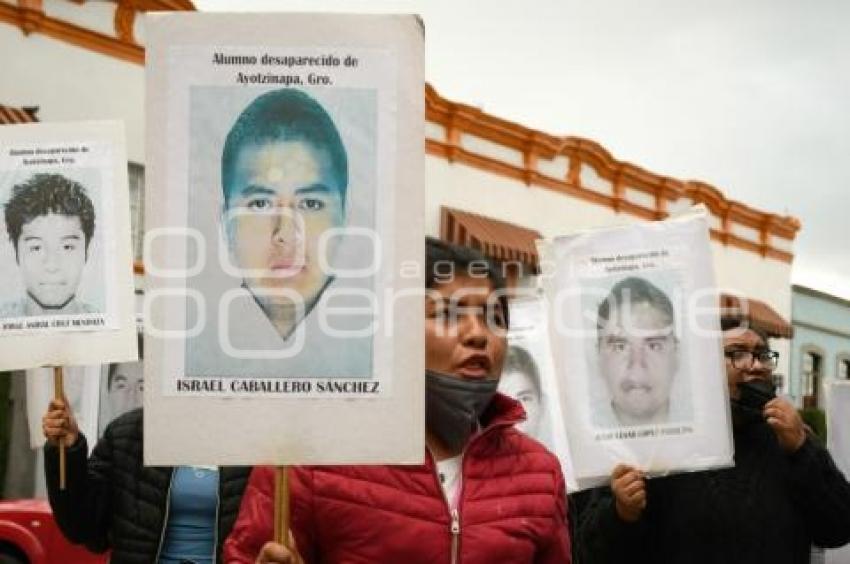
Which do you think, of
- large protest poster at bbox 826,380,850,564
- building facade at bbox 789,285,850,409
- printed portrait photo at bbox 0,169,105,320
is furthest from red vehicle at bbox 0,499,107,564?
building facade at bbox 789,285,850,409

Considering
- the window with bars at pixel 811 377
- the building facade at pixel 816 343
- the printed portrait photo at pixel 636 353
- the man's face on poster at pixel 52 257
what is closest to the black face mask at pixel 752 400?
the printed portrait photo at pixel 636 353

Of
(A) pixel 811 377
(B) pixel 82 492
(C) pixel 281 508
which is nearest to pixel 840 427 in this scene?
(B) pixel 82 492

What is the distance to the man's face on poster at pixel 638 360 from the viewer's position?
4914 millimetres

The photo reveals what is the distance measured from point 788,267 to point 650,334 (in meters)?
34.4

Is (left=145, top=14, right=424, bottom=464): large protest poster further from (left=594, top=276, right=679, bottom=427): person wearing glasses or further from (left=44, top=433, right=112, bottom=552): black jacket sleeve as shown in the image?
(left=44, top=433, right=112, bottom=552): black jacket sleeve

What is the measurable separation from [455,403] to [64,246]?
97.9 inches

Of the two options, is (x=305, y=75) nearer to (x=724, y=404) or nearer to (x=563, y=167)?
(x=724, y=404)

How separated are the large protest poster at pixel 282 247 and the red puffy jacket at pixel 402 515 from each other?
32 centimetres

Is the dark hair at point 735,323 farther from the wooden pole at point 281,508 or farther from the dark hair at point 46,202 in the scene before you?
the wooden pole at point 281,508

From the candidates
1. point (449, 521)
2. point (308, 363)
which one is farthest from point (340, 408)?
point (449, 521)

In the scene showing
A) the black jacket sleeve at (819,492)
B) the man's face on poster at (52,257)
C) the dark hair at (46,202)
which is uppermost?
the dark hair at (46,202)

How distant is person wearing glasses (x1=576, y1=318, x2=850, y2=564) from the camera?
484 centimetres

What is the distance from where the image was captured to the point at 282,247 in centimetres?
320

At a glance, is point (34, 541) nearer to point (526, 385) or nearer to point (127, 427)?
point (526, 385)
